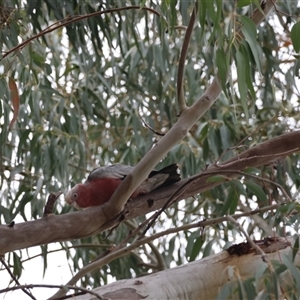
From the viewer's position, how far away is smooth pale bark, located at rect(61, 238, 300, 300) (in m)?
1.63

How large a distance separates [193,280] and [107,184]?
44cm

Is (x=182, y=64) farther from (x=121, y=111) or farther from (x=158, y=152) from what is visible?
(x=121, y=111)

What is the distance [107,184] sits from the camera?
6.47ft

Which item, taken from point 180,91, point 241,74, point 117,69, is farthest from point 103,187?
point 117,69

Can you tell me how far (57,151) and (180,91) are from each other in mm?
1166

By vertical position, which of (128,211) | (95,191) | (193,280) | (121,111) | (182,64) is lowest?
(193,280)

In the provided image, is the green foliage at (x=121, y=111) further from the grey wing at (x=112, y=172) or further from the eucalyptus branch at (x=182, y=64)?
the eucalyptus branch at (x=182, y=64)

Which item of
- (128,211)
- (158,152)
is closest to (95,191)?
(128,211)

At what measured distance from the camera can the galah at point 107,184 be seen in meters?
1.83

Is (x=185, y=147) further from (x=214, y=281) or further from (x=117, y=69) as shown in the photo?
(x=214, y=281)

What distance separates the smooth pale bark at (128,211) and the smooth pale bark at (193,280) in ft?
0.51

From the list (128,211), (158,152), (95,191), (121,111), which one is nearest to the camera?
(158,152)

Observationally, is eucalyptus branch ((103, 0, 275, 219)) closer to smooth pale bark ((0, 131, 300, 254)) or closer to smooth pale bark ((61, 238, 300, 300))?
smooth pale bark ((0, 131, 300, 254))

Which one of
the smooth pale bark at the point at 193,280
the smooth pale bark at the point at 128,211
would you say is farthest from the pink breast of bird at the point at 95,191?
the smooth pale bark at the point at 193,280
